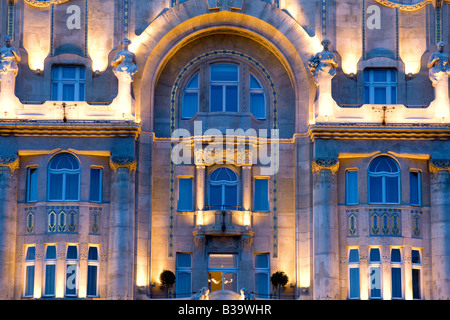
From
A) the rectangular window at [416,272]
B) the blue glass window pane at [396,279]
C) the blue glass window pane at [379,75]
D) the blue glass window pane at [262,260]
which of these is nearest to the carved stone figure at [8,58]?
the blue glass window pane at [262,260]

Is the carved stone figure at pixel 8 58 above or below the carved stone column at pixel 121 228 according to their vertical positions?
above

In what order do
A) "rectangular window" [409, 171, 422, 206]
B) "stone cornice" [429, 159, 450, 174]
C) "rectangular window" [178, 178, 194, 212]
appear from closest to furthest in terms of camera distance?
"stone cornice" [429, 159, 450, 174]
"rectangular window" [409, 171, 422, 206]
"rectangular window" [178, 178, 194, 212]

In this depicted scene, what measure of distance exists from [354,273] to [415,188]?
488 cm

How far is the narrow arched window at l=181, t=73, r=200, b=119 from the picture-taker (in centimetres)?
5875

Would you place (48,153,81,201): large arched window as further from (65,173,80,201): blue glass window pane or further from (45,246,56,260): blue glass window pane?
(45,246,56,260): blue glass window pane

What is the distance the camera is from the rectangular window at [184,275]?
56625 millimetres

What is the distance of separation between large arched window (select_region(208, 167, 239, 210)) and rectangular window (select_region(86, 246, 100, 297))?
5877 mm

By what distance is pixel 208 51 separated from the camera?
194 ft

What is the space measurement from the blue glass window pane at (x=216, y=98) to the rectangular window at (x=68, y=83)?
242 inches

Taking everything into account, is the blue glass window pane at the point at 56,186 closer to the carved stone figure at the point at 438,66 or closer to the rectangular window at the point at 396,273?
the rectangular window at the point at 396,273

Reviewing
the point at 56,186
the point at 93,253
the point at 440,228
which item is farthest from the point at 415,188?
the point at 56,186

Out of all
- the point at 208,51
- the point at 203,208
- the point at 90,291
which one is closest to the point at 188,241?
the point at 203,208

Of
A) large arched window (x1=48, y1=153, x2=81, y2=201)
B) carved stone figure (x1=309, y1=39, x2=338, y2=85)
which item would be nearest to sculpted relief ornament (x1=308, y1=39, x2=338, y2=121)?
carved stone figure (x1=309, y1=39, x2=338, y2=85)

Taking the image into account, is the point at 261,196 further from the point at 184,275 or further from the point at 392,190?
the point at 392,190
